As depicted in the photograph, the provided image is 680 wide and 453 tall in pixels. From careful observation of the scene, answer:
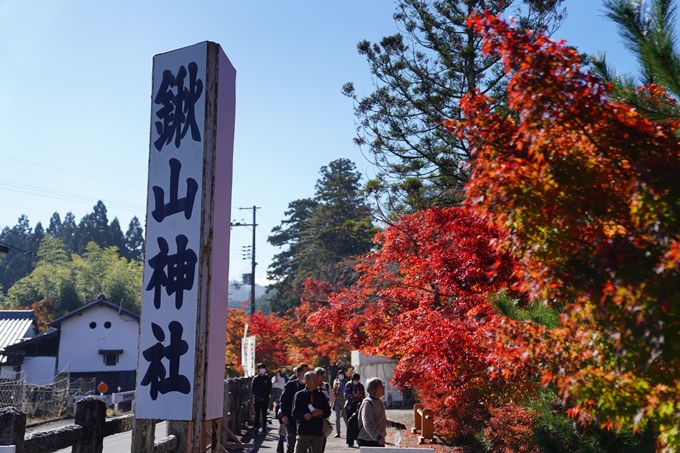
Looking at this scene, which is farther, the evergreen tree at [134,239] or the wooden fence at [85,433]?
the evergreen tree at [134,239]

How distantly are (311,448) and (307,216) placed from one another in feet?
195

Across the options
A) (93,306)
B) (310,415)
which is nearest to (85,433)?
(310,415)

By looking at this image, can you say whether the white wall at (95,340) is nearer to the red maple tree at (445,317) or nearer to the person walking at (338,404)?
the person walking at (338,404)

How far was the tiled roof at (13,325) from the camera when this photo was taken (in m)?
42.2

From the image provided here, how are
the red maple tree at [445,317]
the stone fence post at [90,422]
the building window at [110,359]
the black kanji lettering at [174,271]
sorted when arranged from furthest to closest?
the building window at [110,359] → the red maple tree at [445,317] → the black kanji lettering at [174,271] → the stone fence post at [90,422]

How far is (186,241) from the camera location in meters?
7.24

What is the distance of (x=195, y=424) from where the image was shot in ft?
23.2

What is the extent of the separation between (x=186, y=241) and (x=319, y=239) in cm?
4727

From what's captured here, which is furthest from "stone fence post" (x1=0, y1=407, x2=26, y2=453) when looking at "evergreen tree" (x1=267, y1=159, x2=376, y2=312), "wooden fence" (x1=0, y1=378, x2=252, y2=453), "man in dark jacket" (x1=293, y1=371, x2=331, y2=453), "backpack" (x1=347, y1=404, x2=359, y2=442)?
"evergreen tree" (x1=267, y1=159, x2=376, y2=312)

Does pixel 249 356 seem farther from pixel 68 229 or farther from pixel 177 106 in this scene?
pixel 68 229

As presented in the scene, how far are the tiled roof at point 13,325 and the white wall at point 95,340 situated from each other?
9.00 ft

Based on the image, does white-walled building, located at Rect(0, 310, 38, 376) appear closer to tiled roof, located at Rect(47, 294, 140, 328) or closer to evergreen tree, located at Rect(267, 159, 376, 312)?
tiled roof, located at Rect(47, 294, 140, 328)

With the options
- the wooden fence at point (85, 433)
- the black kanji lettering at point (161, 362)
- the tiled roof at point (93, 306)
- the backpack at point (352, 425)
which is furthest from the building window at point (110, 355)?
the black kanji lettering at point (161, 362)

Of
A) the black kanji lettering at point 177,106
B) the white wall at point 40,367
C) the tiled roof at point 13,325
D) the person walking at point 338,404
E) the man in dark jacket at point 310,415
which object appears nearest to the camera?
the black kanji lettering at point 177,106
